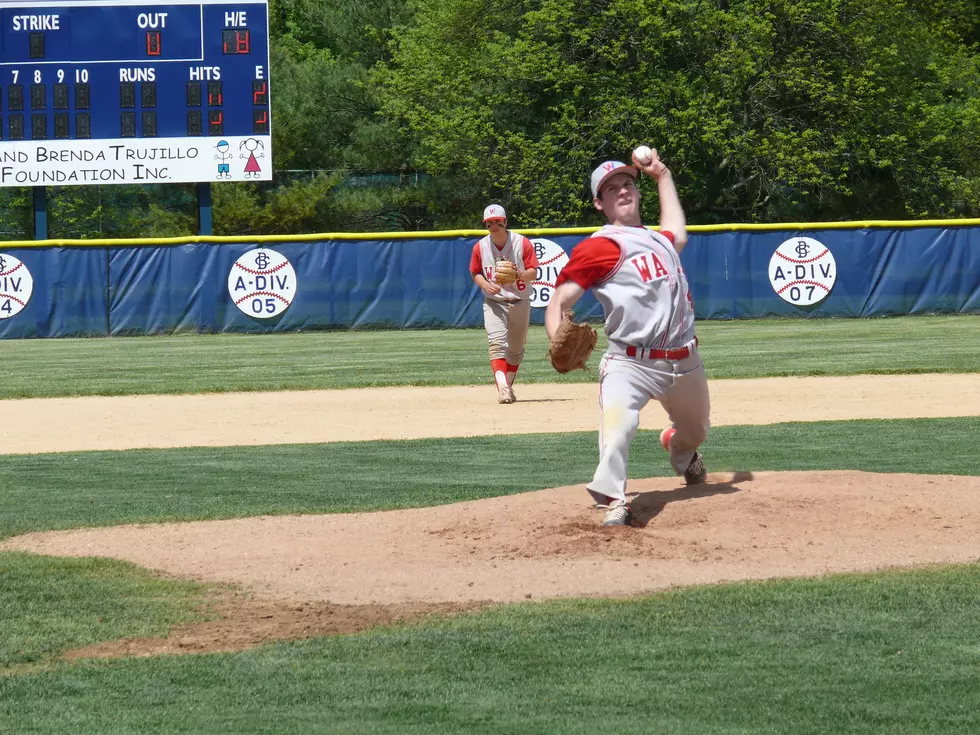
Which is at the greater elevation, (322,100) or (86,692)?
(322,100)

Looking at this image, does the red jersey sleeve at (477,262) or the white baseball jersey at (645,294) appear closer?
Result: the white baseball jersey at (645,294)

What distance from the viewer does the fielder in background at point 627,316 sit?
5688mm

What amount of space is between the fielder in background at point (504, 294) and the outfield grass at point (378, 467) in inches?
82.8

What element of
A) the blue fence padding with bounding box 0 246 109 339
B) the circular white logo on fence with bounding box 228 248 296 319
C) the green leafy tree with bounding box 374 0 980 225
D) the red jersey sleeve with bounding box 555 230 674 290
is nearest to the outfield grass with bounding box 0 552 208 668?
the red jersey sleeve with bounding box 555 230 674 290

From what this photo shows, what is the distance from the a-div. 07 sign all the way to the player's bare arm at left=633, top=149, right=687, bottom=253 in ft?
61.3

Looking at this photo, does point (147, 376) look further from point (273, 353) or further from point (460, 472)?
point (460, 472)

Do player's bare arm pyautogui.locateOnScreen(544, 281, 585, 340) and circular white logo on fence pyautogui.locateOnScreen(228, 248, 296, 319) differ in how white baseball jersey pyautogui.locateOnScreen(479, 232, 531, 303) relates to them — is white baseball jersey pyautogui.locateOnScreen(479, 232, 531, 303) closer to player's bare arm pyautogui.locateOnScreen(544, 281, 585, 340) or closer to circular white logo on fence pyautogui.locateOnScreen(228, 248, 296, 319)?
player's bare arm pyautogui.locateOnScreen(544, 281, 585, 340)

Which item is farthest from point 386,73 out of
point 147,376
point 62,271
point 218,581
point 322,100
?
point 218,581

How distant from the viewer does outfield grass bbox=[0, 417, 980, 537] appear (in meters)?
7.29

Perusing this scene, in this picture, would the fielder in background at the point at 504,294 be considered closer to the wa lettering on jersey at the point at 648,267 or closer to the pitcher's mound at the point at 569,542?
the pitcher's mound at the point at 569,542

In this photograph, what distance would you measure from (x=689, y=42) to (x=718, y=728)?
3435 centimetres

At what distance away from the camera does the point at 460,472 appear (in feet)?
27.5

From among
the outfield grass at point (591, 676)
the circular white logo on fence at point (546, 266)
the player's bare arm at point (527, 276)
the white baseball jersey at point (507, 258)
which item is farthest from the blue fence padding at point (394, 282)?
the outfield grass at point (591, 676)

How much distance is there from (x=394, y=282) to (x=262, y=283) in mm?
2270
